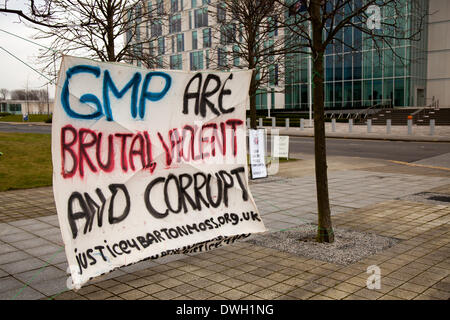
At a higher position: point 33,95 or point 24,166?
point 33,95

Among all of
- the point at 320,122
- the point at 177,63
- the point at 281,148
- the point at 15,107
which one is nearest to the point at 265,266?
the point at 320,122

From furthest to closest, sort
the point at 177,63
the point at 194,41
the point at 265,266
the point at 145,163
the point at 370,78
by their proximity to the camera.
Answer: the point at 194,41, the point at 370,78, the point at 177,63, the point at 265,266, the point at 145,163

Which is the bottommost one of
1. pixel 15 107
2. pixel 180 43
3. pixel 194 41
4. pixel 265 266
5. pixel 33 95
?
pixel 265 266

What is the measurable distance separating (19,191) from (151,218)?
771 cm

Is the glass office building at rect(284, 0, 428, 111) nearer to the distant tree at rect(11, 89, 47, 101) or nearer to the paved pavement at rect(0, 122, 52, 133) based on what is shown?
the paved pavement at rect(0, 122, 52, 133)

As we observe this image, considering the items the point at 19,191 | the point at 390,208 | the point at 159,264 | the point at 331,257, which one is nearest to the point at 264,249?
the point at 331,257

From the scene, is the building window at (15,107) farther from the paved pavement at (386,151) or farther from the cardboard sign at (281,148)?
the cardboard sign at (281,148)

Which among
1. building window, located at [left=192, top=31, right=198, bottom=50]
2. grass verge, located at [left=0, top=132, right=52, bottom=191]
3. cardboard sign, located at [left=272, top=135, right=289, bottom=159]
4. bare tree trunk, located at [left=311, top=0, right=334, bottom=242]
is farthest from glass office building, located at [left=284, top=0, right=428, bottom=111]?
bare tree trunk, located at [left=311, top=0, right=334, bottom=242]

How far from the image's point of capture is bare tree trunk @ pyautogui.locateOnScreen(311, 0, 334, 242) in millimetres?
5973

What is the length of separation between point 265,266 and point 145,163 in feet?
6.39

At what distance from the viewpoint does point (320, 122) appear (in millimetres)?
6035

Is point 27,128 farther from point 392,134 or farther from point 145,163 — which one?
point 145,163

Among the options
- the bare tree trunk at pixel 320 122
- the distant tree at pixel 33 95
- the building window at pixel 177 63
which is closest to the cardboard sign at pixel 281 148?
the building window at pixel 177 63

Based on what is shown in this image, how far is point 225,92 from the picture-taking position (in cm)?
536
